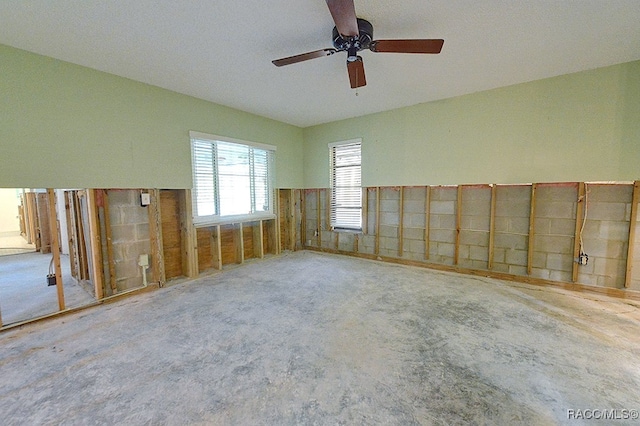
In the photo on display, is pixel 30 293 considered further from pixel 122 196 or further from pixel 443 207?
pixel 443 207

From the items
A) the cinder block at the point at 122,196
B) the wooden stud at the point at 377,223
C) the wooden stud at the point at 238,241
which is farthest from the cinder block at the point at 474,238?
the cinder block at the point at 122,196

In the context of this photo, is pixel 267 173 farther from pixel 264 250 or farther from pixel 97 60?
pixel 97 60

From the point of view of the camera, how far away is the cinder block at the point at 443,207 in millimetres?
4547

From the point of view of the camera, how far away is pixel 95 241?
331cm

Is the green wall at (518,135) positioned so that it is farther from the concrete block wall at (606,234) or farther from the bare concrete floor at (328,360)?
the bare concrete floor at (328,360)

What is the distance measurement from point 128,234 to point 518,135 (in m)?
5.96

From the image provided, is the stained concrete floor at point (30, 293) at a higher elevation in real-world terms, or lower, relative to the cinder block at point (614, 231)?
lower

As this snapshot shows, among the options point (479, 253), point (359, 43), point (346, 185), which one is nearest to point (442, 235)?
point (479, 253)

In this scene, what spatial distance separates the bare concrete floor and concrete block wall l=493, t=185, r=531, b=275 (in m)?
0.59

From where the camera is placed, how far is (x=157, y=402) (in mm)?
1754

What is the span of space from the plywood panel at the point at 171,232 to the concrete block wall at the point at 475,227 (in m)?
4.87

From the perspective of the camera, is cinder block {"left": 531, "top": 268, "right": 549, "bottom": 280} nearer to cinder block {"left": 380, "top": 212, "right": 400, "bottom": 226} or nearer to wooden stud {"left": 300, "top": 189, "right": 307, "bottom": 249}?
cinder block {"left": 380, "top": 212, "right": 400, "bottom": 226}

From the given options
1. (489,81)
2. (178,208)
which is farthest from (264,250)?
(489,81)

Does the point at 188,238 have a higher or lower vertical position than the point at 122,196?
lower
